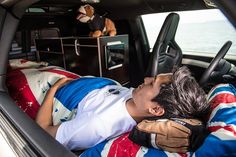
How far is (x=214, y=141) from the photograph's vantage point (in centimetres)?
79

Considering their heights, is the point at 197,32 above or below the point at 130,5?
below

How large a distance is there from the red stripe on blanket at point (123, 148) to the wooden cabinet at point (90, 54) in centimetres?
180

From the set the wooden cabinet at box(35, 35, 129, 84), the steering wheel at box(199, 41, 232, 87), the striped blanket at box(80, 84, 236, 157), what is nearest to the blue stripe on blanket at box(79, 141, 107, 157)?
the striped blanket at box(80, 84, 236, 157)

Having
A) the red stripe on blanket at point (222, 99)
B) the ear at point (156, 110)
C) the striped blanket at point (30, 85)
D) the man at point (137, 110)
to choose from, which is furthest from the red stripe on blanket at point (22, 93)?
the red stripe on blanket at point (222, 99)

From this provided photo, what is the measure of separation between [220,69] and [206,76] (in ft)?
0.85

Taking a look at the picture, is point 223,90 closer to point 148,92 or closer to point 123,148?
point 148,92

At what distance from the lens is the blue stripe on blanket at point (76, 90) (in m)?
1.42

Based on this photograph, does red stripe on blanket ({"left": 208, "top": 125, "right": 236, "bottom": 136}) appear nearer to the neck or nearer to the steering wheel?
the neck

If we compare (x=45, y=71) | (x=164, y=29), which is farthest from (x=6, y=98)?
(x=164, y=29)

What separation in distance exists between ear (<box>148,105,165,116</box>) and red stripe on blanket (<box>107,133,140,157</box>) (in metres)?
0.17

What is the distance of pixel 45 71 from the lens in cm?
184

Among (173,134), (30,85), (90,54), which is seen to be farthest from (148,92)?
(90,54)

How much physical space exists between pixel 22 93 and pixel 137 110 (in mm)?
906

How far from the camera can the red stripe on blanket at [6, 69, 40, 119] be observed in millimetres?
1565
